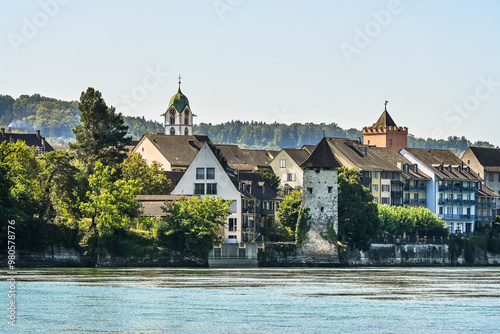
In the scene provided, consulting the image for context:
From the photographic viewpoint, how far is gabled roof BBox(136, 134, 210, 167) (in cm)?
15075

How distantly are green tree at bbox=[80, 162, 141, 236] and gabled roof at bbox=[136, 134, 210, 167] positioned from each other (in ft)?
148

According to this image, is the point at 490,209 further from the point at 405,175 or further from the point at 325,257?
the point at 325,257

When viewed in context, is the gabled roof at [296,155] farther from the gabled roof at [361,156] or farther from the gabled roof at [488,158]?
the gabled roof at [488,158]

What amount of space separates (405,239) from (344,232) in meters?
13.2

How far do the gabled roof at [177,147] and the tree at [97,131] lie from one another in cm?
2723

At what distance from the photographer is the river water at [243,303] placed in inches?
2121

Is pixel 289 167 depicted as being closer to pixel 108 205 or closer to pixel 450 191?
pixel 450 191

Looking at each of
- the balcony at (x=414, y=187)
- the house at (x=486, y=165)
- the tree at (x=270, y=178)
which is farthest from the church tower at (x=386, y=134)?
the tree at (x=270, y=178)

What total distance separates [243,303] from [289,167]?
256ft

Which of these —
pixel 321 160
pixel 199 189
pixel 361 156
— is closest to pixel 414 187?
pixel 361 156

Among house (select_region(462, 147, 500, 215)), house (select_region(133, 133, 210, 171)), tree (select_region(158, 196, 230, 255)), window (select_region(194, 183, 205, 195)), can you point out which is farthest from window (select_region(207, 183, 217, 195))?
house (select_region(462, 147, 500, 215))

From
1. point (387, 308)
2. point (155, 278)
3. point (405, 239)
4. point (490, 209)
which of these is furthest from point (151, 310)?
point (490, 209)

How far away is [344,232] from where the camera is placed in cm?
11706

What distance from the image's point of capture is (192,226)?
104 meters
